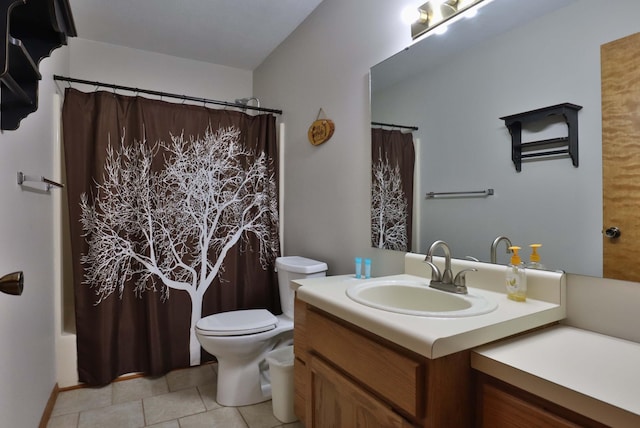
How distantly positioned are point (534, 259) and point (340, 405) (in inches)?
32.2

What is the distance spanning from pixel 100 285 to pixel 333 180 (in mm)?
1654

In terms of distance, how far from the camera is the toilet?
6.47 feet

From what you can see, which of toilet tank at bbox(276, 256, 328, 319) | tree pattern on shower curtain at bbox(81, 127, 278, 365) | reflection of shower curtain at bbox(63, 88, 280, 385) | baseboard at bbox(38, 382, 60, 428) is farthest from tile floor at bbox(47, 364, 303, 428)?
toilet tank at bbox(276, 256, 328, 319)

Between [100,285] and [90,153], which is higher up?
[90,153]

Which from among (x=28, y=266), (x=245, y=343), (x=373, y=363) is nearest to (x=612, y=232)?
(x=373, y=363)

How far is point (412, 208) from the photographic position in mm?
1671

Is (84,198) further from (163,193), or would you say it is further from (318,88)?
(318,88)

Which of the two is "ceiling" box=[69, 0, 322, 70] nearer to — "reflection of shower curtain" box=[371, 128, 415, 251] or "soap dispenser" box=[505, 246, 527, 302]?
"reflection of shower curtain" box=[371, 128, 415, 251]

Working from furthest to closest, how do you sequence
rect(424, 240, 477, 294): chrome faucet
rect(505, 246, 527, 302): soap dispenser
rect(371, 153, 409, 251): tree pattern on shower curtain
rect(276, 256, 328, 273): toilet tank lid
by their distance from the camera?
rect(276, 256, 328, 273): toilet tank lid
rect(371, 153, 409, 251): tree pattern on shower curtain
rect(424, 240, 477, 294): chrome faucet
rect(505, 246, 527, 302): soap dispenser

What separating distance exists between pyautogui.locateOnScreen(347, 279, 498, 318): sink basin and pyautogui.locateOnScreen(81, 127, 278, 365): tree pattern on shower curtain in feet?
4.84

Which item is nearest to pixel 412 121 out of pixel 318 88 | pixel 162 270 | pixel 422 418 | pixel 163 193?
pixel 318 88

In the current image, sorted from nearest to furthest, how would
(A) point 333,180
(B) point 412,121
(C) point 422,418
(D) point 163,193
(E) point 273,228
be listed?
(C) point 422,418 → (B) point 412,121 → (A) point 333,180 → (D) point 163,193 → (E) point 273,228

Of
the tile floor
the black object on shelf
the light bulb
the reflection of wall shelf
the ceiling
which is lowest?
the tile floor

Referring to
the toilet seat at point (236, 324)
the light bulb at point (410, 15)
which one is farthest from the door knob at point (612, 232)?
the toilet seat at point (236, 324)
